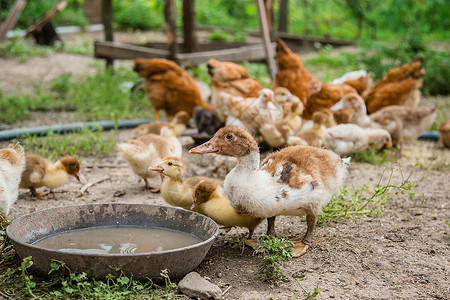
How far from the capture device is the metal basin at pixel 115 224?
2.95 meters

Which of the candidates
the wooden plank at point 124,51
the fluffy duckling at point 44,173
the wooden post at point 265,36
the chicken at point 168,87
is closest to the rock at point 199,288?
the fluffy duckling at point 44,173

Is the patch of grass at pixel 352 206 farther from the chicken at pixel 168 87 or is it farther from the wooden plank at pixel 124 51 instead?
the wooden plank at pixel 124 51

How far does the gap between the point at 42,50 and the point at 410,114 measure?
10.4 m

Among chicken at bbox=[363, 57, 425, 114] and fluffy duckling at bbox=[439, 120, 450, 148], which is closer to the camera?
fluffy duckling at bbox=[439, 120, 450, 148]

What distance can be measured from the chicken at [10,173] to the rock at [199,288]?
1462 mm

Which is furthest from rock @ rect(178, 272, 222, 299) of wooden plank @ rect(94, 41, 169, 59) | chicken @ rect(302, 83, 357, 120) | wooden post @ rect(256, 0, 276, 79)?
wooden post @ rect(256, 0, 276, 79)

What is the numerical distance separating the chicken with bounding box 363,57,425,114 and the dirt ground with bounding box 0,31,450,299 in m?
1.76

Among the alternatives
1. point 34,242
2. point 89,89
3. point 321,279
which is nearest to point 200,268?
point 321,279

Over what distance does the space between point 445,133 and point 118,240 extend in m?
5.51

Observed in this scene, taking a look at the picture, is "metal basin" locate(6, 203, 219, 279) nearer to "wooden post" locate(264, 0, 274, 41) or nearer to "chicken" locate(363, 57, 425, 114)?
"chicken" locate(363, 57, 425, 114)

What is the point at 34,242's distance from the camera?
3.43 metres

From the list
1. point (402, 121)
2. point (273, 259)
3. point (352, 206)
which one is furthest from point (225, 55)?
point (273, 259)

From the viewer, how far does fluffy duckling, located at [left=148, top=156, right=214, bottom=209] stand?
431cm

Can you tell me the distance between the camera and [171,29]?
9.01m
